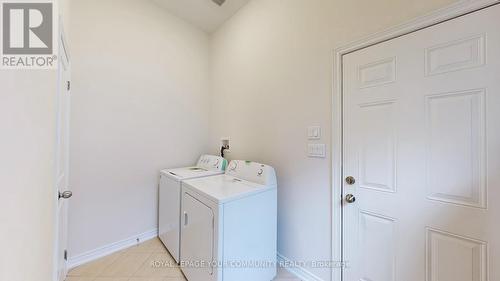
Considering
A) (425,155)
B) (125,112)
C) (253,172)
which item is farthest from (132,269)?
(425,155)

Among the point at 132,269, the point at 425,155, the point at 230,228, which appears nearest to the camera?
the point at 425,155

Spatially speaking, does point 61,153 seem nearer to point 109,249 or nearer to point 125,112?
point 125,112

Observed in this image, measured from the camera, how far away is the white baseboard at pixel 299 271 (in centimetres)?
166

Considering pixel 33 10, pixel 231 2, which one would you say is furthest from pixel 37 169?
pixel 231 2

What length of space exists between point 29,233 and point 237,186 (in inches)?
48.3

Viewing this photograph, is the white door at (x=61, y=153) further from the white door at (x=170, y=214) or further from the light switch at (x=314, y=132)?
the light switch at (x=314, y=132)

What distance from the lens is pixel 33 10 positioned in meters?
1.06

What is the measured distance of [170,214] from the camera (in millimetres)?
2107

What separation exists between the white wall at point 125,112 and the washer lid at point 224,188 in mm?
954

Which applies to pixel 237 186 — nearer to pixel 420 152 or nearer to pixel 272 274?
pixel 272 274

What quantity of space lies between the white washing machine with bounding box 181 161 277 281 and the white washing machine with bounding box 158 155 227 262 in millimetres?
151

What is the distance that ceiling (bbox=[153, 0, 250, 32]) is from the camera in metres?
2.44

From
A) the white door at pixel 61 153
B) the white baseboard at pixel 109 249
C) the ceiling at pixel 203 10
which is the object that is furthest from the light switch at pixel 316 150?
the white baseboard at pixel 109 249

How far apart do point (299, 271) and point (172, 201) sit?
1.43 metres
